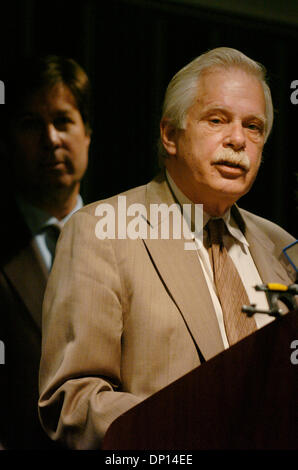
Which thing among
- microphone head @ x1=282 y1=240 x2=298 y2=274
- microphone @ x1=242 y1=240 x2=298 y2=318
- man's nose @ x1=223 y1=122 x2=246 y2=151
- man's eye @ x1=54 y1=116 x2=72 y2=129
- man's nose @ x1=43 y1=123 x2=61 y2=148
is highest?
man's nose @ x1=223 y1=122 x2=246 y2=151

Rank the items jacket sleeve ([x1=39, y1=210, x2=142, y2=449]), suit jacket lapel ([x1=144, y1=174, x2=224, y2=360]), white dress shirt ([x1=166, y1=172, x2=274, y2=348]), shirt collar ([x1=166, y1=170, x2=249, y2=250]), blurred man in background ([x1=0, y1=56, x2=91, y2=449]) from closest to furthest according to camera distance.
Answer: jacket sleeve ([x1=39, y1=210, x2=142, y2=449]) < suit jacket lapel ([x1=144, y1=174, x2=224, y2=360]) < white dress shirt ([x1=166, y1=172, x2=274, y2=348]) < shirt collar ([x1=166, y1=170, x2=249, y2=250]) < blurred man in background ([x1=0, y1=56, x2=91, y2=449])

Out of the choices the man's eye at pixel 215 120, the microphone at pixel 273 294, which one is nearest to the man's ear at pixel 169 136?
the man's eye at pixel 215 120

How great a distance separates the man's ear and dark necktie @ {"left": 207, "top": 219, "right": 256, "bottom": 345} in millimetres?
258

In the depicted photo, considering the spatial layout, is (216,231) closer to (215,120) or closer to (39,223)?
(215,120)

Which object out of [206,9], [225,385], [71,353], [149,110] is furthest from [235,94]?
[225,385]

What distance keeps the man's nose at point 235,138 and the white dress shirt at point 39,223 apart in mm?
665

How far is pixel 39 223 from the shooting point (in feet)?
7.80

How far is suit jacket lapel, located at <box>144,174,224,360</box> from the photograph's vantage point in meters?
1.84

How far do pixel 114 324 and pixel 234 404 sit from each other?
0.58 m

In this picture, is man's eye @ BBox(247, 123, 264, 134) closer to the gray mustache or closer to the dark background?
the gray mustache

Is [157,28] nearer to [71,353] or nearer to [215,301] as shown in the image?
[215,301]

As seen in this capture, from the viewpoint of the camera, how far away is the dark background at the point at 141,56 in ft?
7.96

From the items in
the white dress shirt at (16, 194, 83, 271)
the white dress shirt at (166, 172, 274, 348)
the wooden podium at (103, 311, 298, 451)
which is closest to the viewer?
the wooden podium at (103, 311, 298, 451)

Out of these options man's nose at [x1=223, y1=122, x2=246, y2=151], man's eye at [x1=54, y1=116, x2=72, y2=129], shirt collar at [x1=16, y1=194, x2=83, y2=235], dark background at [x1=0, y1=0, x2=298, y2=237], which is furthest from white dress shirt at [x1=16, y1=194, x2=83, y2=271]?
man's nose at [x1=223, y1=122, x2=246, y2=151]
